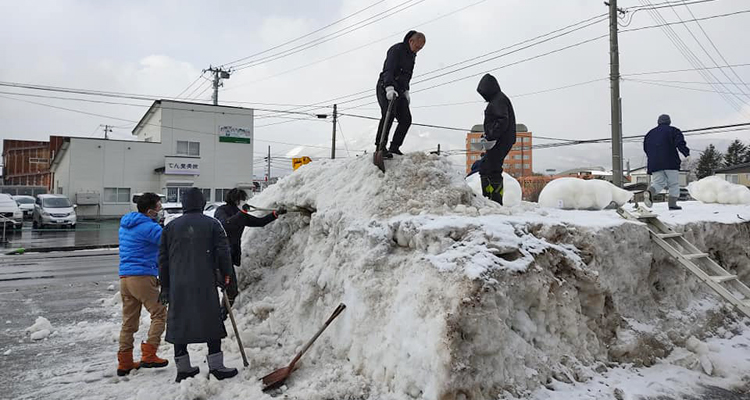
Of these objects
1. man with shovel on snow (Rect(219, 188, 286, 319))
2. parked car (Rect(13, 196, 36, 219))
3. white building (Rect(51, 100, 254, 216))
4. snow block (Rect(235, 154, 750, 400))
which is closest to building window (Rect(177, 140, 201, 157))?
white building (Rect(51, 100, 254, 216))

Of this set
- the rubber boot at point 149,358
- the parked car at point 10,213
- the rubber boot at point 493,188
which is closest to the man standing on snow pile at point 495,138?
the rubber boot at point 493,188

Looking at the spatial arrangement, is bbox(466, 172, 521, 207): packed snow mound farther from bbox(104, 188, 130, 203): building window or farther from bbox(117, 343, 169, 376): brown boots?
bbox(104, 188, 130, 203): building window

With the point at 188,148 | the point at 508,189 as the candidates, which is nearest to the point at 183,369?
the point at 508,189

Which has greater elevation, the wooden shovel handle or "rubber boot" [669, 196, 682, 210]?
"rubber boot" [669, 196, 682, 210]

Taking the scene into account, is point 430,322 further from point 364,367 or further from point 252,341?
point 252,341

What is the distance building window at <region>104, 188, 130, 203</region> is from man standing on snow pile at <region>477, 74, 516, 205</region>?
31909 millimetres

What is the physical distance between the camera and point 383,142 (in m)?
5.44

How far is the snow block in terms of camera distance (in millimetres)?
3387

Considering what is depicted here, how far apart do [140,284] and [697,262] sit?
235 inches

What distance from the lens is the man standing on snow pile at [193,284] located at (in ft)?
13.2

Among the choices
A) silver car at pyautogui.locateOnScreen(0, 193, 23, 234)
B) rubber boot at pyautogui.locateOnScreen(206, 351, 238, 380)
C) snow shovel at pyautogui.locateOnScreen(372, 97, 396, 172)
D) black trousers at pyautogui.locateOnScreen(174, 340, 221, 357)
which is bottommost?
rubber boot at pyautogui.locateOnScreen(206, 351, 238, 380)

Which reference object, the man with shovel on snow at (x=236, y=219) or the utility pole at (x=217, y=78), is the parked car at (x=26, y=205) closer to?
the utility pole at (x=217, y=78)

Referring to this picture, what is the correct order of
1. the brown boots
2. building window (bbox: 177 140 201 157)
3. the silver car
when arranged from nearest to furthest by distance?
the brown boots, the silver car, building window (bbox: 177 140 201 157)

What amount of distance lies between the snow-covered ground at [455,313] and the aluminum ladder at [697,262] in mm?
216
